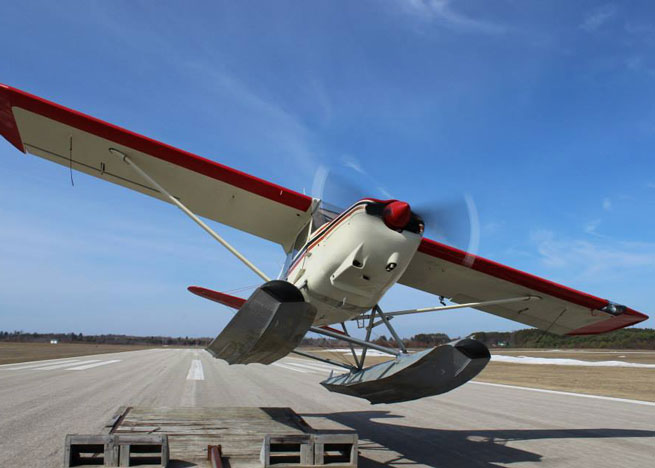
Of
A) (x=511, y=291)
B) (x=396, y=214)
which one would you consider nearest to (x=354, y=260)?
(x=396, y=214)

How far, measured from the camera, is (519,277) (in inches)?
317

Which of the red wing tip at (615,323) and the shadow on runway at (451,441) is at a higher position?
the red wing tip at (615,323)

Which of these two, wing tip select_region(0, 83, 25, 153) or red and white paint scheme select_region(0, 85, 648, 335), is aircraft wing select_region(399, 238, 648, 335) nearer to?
red and white paint scheme select_region(0, 85, 648, 335)

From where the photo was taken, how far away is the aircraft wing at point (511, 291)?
7.85 m

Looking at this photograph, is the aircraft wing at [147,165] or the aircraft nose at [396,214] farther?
the aircraft wing at [147,165]

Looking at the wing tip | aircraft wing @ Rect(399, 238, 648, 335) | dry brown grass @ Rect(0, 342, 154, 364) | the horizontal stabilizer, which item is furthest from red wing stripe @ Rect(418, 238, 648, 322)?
dry brown grass @ Rect(0, 342, 154, 364)

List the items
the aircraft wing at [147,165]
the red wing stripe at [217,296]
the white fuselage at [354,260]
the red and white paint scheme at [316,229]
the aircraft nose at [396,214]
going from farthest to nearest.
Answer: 1. the red wing stripe at [217,296]
2. the aircraft wing at [147,165]
3. the red and white paint scheme at [316,229]
4. the white fuselage at [354,260]
5. the aircraft nose at [396,214]

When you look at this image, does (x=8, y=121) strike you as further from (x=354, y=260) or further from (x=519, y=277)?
(x=519, y=277)

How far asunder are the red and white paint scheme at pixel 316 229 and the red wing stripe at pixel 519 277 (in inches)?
0.7

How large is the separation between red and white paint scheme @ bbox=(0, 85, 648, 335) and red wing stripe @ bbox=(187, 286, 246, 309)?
2.34 meters

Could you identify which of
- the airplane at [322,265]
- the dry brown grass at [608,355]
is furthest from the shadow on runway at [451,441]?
the dry brown grass at [608,355]

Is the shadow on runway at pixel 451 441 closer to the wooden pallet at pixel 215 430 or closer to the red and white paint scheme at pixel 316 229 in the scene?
the wooden pallet at pixel 215 430

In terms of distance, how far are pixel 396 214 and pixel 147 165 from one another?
3.79 metres

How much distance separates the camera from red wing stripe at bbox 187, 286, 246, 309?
9.86m
